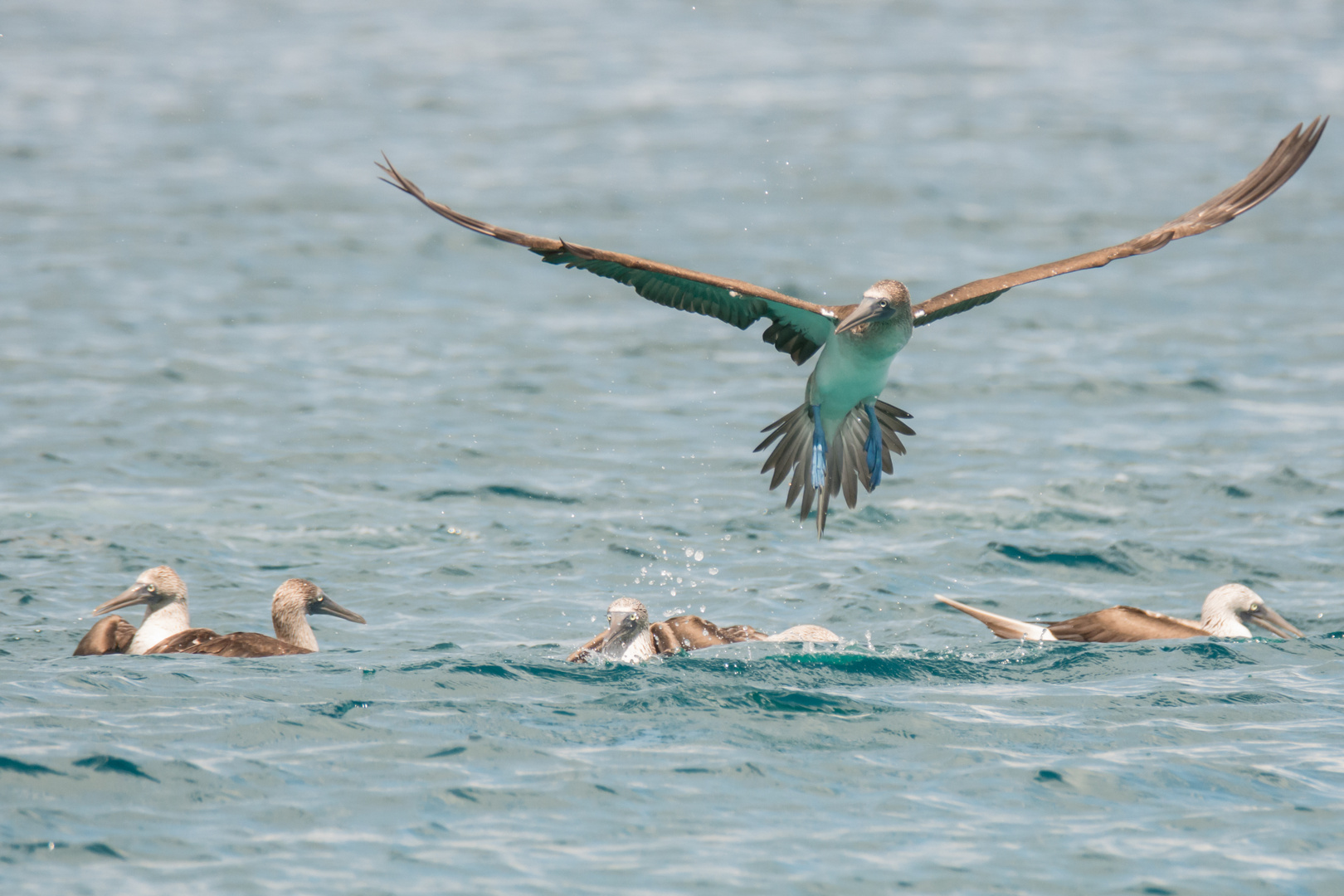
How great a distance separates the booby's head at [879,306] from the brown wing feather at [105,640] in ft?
15.4

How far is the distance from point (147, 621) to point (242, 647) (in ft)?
3.42

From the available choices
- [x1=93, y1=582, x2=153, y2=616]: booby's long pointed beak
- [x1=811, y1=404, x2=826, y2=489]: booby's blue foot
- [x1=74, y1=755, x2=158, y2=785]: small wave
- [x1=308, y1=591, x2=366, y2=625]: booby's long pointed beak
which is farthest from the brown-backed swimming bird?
[x1=811, y1=404, x2=826, y2=489]: booby's blue foot

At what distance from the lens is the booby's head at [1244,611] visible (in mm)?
10562

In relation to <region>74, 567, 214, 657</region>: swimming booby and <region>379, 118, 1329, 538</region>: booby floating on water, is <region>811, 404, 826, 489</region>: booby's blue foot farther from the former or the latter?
<region>74, 567, 214, 657</region>: swimming booby

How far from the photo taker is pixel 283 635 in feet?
32.9

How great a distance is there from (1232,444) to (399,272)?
1152 centimetres

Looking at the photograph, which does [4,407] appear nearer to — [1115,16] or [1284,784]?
[1284,784]

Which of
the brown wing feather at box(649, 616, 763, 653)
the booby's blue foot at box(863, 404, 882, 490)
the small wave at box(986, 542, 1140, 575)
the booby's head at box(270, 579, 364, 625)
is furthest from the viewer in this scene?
the small wave at box(986, 542, 1140, 575)

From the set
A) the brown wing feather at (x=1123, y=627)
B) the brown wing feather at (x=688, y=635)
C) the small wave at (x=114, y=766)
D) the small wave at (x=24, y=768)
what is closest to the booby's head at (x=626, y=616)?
the brown wing feather at (x=688, y=635)

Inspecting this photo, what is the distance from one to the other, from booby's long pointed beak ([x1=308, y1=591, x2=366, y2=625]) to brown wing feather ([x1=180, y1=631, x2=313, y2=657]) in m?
0.77

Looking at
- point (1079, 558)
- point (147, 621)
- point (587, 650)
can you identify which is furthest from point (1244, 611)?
point (147, 621)

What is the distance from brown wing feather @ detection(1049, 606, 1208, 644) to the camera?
9.85 m

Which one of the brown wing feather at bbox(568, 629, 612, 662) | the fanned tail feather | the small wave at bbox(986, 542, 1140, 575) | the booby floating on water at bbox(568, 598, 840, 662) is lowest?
the brown wing feather at bbox(568, 629, 612, 662)

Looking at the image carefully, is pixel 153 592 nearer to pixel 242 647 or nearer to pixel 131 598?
pixel 131 598
